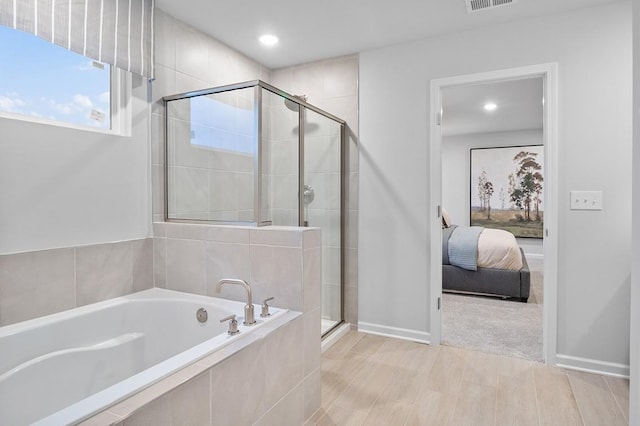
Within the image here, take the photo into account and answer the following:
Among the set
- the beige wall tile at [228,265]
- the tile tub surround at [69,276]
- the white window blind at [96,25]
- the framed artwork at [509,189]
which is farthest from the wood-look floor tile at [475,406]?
the framed artwork at [509,189]

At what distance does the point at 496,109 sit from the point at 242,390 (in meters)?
5.09

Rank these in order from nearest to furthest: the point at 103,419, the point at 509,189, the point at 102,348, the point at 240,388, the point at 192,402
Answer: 1. the point at 103,419
2. the point at 192,402
3. the point at 240,388
4. the point at 102,348
5. the point at 509,189

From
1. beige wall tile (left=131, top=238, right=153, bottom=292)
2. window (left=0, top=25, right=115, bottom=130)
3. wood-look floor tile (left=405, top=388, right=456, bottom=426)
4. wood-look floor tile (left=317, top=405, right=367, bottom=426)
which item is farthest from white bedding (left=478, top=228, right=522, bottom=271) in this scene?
window (left=0, top=25, right=115, bottom=130)

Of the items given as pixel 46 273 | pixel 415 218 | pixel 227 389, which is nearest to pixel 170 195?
pixel 46 273

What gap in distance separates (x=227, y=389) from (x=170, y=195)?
1.51 m

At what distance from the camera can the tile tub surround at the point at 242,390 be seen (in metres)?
1.08

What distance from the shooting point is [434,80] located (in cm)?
280

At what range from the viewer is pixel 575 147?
240 cm

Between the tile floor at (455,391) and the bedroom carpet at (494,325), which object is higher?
the bedroom carpet at (494,325)

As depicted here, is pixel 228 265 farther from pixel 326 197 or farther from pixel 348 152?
pixel 348 152

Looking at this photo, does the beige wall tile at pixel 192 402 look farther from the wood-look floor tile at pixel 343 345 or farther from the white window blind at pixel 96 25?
the white window blind at pixel 96 25

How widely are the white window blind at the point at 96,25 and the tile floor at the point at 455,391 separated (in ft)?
7.47

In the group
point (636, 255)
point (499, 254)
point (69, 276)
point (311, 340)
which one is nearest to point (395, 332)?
point (311, 340)

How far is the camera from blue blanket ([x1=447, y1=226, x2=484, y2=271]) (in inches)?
162
